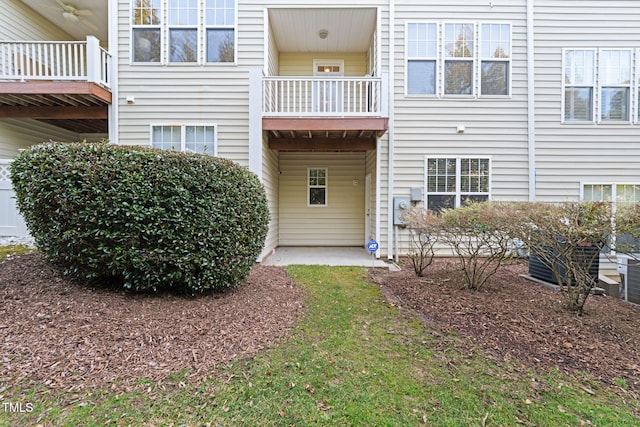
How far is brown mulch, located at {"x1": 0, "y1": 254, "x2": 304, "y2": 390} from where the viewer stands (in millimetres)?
2361

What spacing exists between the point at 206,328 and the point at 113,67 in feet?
23.0

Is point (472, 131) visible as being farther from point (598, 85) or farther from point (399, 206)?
point (598, 85)

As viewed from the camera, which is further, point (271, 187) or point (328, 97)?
point (271, 187)

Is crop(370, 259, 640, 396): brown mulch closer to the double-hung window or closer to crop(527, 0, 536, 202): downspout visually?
crop(527, 0, 536, 202): downspout

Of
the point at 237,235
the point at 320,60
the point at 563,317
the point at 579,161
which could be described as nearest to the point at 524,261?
the point at 579,161

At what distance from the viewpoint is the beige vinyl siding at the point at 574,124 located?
7.29 metres

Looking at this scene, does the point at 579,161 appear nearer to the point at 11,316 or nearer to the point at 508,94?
the point at 508,94

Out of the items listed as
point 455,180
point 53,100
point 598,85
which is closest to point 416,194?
point 455,180

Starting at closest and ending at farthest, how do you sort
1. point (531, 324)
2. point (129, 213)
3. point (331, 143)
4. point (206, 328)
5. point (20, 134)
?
point (206, 328)
point (129, 213)
point (531, 324)
point (331, 143)
point (20, 134)

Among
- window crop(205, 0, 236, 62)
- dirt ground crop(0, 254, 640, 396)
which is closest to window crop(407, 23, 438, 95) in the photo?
window crop(205, 0, 236, 62)

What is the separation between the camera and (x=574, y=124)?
7.38m

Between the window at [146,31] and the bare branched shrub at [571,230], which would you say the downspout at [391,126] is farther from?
the window at [146,31]

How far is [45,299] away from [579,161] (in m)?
10.6

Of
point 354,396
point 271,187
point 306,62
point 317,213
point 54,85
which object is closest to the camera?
point 354,396
